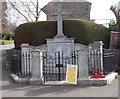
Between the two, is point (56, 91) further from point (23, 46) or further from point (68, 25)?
point (68, 25)

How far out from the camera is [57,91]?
964cm

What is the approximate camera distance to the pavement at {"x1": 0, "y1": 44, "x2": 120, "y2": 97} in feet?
29.8

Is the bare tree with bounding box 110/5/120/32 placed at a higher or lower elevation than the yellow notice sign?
higher

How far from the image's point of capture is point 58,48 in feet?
46.9

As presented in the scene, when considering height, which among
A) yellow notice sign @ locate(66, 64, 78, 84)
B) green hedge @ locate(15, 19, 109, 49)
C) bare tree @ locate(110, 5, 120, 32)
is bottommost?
yellow notice sign @ locate(66, 64, 78, 84)

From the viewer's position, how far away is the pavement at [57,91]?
9078 mm

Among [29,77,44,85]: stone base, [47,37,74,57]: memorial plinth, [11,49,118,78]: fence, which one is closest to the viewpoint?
[29,77,44,85]: stone base

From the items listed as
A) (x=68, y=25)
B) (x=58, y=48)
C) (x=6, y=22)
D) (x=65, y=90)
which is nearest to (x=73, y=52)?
(x=58, y=48)

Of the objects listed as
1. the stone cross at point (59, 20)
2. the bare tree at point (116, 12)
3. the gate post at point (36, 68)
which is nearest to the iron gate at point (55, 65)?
the stone cross at point (59, 20)

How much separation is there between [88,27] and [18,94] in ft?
25.4

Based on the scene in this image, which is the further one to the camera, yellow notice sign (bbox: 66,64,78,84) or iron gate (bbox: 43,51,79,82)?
iron gate (bbox: 43,51,79,82)

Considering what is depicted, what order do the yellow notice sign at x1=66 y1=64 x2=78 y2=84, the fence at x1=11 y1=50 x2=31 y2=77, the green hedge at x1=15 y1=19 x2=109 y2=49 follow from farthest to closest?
the green hedge at x1=15 y1=19 x2=109 y2=49
the fence at x1=11 y1=50 x2=31 y2=77
the yellow notice sign at x1=66 y1=64 x2=78 y2=84

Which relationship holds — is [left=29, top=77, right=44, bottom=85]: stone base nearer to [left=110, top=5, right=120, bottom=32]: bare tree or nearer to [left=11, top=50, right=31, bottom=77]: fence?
[left=11, top=50, right=31, bottom=77]: fence

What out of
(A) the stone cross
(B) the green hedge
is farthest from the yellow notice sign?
(B) the green hedge
